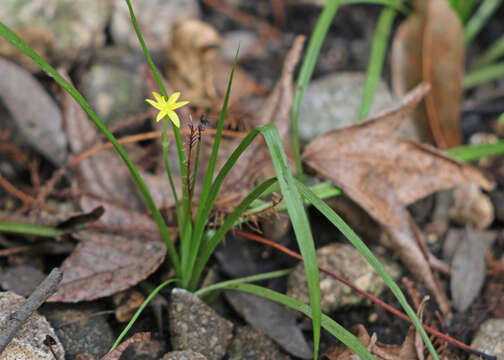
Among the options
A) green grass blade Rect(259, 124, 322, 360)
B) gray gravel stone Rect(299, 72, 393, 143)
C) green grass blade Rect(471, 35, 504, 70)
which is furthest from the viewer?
green grass blade Rect(471, 35, 504, 70)

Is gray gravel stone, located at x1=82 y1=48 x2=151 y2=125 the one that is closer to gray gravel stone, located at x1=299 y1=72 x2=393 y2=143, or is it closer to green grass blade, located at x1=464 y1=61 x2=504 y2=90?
A: gray gravel stone, located at x1=299 y1=72 x2=393 y2=143

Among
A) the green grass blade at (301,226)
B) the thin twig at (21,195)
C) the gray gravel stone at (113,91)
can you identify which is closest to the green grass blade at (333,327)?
the green grass blade at (301,226)

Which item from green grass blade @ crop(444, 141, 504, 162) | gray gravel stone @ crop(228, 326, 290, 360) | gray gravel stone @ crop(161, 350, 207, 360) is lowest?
gray gravel stone @ crop(228, 326, 290, 360)

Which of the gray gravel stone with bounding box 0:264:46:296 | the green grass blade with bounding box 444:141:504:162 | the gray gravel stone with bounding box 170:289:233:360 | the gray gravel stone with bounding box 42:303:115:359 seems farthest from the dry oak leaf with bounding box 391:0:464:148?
the gray gravel stone with bounding box 0:264:46:296

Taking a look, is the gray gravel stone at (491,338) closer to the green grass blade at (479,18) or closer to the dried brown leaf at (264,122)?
the dried brown leaf at (264,122)

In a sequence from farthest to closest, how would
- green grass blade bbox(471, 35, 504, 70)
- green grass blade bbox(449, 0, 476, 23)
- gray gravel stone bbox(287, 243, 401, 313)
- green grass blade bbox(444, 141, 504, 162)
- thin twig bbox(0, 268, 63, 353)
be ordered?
green grass blade bbox(471, 35, 504, 70), green grass blade bbox(449, 0, 476, 23), green grass blade bbox(444, 141, 504, 162), gray gravel stone bbox(287, 243, 401, 313), thin twig bbox(0, 268, 63, 353)
